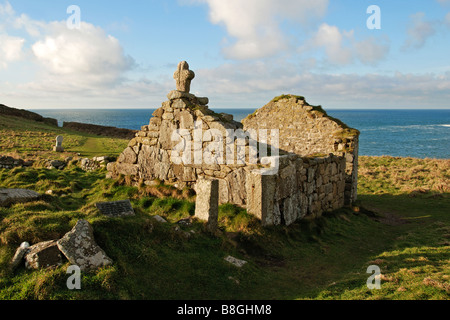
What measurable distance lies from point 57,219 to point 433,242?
1049cm

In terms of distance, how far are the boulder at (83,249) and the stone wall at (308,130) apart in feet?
36.8

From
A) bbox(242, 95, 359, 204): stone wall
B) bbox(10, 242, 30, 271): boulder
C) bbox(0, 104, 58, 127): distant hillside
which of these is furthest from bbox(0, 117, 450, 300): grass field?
bbox(0, 104, 58, 127): distant hillside

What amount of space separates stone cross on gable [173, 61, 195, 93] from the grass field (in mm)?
3762

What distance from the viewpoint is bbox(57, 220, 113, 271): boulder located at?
5316mm

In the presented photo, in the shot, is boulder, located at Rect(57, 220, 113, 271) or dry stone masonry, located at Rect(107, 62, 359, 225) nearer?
boulder, located at Rect(57, 220, 113, 271)

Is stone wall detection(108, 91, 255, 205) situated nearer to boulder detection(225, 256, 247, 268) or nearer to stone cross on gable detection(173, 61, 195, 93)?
stone cross on gable detection(173, 61, 195, 93)

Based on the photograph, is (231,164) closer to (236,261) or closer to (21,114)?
(236,261)

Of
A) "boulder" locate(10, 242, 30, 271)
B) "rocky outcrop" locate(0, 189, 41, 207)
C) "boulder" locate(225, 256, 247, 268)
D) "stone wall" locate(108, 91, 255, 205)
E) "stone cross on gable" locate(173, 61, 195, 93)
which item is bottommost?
"boulder" locate(225, 256, 247, 268)

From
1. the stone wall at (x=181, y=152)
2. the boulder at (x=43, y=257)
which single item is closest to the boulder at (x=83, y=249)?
the boulder at (x=43, y=257)

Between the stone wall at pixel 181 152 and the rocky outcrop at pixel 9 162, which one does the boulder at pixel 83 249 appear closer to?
the stone wall at pixel 181 152

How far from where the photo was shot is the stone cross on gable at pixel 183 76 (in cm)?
1174

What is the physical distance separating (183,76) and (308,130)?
A: 8413mm

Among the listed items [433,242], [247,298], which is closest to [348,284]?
[247,298]

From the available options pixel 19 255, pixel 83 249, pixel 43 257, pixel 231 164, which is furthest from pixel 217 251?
pixel 19 255
